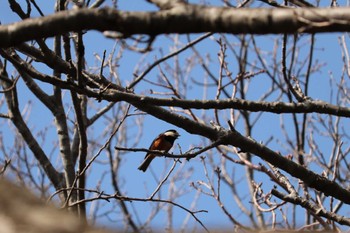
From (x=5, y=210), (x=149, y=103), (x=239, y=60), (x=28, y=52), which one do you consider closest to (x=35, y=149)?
(x=28, y=52)

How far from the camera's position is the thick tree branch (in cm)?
208

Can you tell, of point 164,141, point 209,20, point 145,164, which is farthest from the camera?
point 164,141

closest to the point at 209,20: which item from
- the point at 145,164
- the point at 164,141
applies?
the point at 145,164

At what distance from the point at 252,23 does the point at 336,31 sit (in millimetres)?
305

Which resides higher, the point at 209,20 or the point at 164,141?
the point at 164,141

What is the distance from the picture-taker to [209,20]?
2104 millimetres

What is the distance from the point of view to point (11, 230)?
114 centimetres

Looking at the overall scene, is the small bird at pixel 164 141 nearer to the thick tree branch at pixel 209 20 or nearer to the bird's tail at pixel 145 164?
the bird's tail at pixel 145 164

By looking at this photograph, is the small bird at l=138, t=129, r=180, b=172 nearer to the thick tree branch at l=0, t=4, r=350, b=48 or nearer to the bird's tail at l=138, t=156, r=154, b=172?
the bird's tail at l=138, t=156, r=154, b=172

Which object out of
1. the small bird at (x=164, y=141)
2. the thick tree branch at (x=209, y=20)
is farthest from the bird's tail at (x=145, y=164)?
the thick tree branch at (x=209, y=20)

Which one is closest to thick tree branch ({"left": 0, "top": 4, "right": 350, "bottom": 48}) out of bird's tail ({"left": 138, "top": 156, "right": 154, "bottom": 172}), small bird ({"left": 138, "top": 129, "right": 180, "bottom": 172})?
bird's tail ({"left": 138, "top": 156, "right": 154, "bottom": 172})

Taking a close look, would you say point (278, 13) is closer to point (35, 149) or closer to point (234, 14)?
point (234, 14)

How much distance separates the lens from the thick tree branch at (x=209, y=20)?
2082 mm

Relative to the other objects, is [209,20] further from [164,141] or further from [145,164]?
[164,141]
